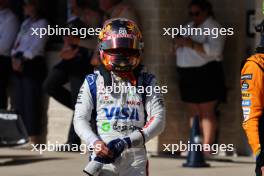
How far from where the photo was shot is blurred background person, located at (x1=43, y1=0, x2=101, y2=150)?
40.2ft

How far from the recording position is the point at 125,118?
250 inches

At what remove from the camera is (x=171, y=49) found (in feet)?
40.0

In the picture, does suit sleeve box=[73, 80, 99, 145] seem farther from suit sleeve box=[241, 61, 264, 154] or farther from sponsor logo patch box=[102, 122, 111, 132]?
suit sleeve box=[241, 61, 264, 154]

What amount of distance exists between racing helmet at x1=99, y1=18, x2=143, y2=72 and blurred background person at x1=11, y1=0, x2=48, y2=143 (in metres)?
6.60

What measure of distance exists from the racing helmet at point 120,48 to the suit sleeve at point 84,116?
0.23 meters

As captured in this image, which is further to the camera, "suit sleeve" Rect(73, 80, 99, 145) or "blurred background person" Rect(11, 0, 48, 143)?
"blurred background person" Rect(11, 0, 48, 143)

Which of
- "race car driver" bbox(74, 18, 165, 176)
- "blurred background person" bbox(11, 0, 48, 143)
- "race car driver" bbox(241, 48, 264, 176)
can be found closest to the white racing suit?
"race car driver" bbox(74, 18, 165, 176)

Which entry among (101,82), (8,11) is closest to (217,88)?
(8,11)

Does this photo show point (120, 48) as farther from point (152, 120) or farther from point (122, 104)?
point (152, 120)

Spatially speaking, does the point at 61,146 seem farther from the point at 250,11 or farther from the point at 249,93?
the point at 249,93

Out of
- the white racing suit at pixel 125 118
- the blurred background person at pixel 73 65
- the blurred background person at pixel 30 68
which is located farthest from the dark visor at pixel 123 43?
the blurred background person at pixel 30 68

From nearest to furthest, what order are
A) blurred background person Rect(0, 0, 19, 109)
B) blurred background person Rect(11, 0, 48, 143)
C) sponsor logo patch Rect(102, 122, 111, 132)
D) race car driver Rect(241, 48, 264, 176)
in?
race car driver Rect(241, 48, 264, 176), sponsor logo patch Rect(102, 122, 111, 132), blurred background person Rect(11, 0, 48, 143), blurred background person Rect(0, 0, 19, 109)
